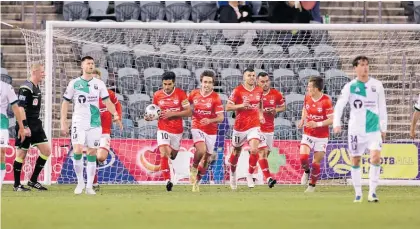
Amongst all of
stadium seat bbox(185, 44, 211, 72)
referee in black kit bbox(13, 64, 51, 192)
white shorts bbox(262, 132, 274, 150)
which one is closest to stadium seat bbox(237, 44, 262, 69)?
stadium seat bbox(185, 44, 211, 72)

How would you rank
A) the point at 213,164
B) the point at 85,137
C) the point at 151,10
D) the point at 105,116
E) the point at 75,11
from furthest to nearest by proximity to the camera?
the point at 151,10 → the point at 75,11 → the point at 213,164 → the point at 105,116 → the point at 85,137

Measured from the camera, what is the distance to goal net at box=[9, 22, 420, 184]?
21.8 metres

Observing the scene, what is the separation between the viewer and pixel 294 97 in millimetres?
23062

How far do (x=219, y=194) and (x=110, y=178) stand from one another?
4.87 m

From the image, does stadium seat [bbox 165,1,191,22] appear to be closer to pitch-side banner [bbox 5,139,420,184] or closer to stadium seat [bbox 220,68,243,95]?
stadium seat [bbox 220,68,243,95]

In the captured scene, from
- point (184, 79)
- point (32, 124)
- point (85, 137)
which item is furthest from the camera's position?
point (184, 79)

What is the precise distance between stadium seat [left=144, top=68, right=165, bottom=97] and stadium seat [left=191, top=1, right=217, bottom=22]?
144 inches

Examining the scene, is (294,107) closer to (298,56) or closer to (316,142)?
(298,56)

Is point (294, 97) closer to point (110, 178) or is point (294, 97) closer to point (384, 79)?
point (384, 79)

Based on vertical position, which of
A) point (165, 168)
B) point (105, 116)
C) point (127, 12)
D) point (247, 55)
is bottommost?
point (165, 168)

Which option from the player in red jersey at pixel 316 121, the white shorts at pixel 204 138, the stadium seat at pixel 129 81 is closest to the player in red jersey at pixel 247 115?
the white shorts at pixel 204 138

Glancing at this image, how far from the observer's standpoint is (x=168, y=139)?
19.1 m

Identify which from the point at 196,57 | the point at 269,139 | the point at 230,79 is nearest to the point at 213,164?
the point at 269,139

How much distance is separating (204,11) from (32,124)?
8.86 meters
